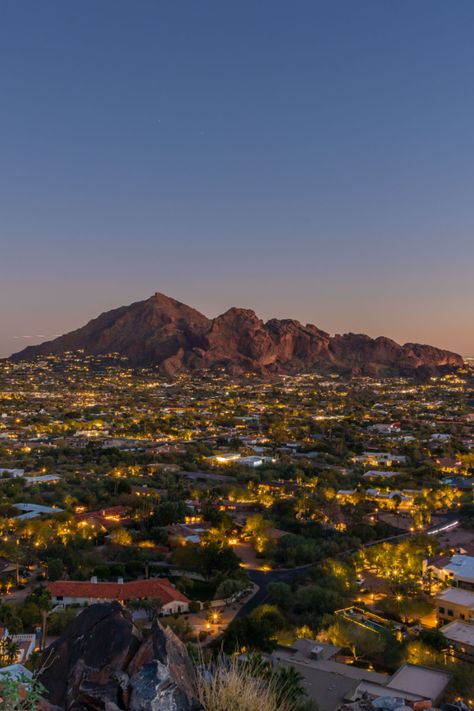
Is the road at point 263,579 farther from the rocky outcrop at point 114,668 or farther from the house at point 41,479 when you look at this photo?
the house at point 41,479

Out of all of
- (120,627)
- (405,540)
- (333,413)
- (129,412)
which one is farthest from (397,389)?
(120,627)

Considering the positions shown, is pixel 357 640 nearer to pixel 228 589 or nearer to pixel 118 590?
pixel 228 589

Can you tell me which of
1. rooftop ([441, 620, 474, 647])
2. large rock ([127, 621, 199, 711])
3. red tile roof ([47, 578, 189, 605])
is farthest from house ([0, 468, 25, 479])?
large rock ([127, 621, 199, 711])

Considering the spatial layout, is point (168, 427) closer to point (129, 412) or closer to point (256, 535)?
point (129, 412)

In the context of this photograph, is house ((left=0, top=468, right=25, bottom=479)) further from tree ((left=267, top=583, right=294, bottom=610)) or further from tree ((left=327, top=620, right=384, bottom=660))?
tree ((left=327, top=620, right=384, bottom=660))

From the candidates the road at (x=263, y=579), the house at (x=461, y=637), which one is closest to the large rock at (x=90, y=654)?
the house at (x=461, y=637)

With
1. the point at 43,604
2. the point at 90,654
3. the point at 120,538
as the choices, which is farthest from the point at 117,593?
the point at 90,654
